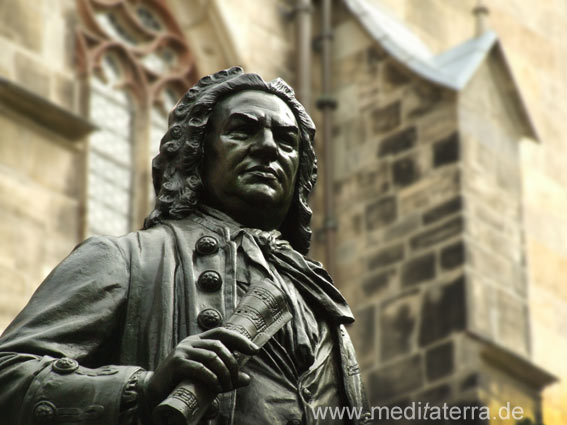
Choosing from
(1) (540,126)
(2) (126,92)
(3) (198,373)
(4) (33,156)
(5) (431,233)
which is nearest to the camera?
(3) (198,373)

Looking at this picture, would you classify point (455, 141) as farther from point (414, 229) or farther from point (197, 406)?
point (197, 406)

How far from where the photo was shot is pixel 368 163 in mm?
17375

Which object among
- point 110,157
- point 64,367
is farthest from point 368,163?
point 64,367

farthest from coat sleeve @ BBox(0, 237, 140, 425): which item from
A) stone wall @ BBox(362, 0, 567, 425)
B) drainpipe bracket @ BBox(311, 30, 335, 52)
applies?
drainpipe bracket @ BBox(311, 30, 335, 52)

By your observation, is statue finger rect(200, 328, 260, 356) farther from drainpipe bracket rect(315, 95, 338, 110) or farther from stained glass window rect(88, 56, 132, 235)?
drainpipe bracket rect(315, 95, 338, 110)

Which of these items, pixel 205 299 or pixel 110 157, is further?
pixel 110 157

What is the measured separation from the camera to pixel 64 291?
459 centimetres

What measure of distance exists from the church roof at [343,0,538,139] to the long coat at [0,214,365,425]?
39.4 feet

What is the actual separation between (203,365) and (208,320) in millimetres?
271

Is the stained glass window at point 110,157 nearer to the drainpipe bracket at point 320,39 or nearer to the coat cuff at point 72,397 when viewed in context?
the drainpipe bracket at point 320,39

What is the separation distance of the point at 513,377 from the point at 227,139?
10.9 meters

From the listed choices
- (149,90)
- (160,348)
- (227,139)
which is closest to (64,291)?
(160,348)

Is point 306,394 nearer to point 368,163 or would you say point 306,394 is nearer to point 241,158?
point 241,158

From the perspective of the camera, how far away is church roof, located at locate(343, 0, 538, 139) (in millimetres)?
16766
